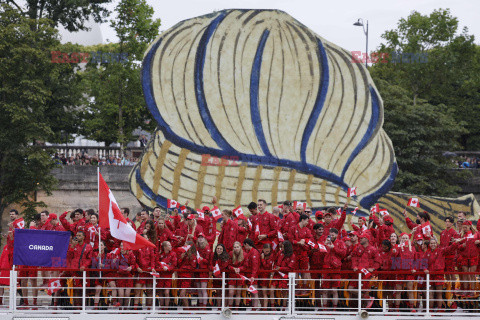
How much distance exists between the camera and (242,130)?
22.5m

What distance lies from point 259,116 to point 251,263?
28.7 feet

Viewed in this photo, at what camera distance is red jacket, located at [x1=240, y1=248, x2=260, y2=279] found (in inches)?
571

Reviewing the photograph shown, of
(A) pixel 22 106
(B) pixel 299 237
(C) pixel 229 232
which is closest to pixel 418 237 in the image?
(B) pixel 299 237

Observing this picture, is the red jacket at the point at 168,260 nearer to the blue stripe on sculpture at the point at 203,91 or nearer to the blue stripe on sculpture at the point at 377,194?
the blue stripe on sculpture at the point at 203,91

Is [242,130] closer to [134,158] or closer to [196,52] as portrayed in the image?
[196,52]

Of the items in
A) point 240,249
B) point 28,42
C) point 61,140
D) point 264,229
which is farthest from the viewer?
point 61,140

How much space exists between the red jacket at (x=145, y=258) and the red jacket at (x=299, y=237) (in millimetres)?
2919

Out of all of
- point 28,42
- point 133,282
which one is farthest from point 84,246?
point 28,42

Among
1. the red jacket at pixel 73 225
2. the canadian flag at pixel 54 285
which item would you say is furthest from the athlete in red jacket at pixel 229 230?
the canadian flag at pixel 54 285

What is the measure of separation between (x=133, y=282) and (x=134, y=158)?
1693 cm

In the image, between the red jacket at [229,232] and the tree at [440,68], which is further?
the tree at [440,68]

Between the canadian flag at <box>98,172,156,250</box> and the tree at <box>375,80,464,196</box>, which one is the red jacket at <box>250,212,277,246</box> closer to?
the canadian flag at <box>98,172,156,250</box>

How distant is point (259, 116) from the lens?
22609 mm

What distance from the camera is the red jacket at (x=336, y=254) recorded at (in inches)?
584
